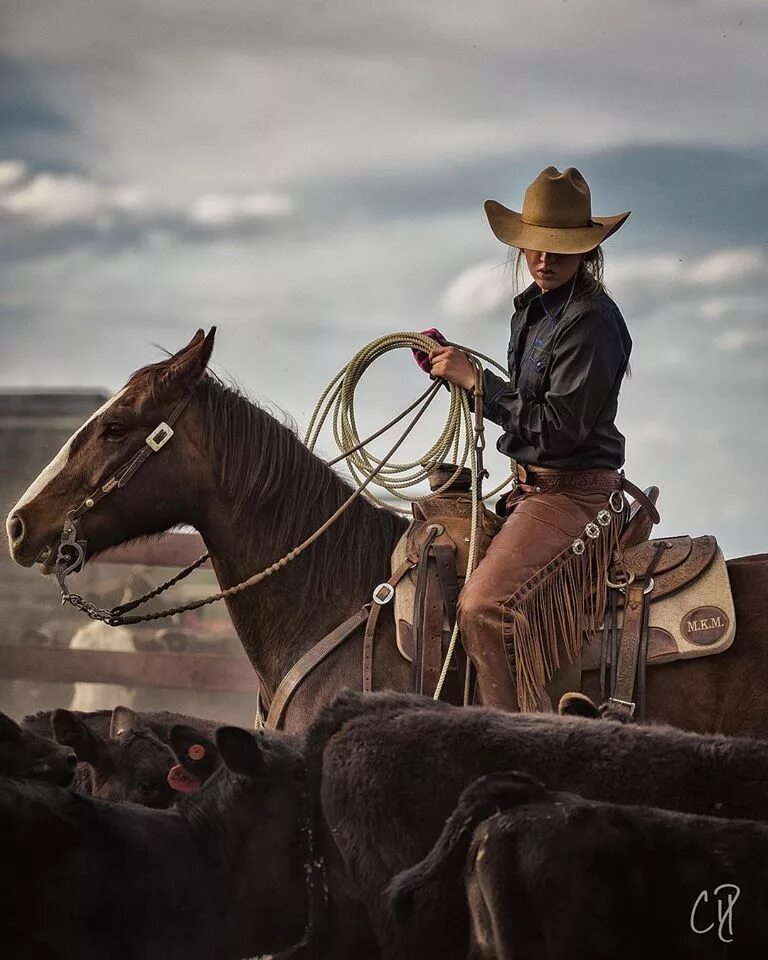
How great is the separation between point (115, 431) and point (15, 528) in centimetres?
48

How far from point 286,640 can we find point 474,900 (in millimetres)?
2137

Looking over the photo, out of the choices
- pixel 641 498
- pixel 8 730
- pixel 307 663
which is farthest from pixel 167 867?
pixel 641 498

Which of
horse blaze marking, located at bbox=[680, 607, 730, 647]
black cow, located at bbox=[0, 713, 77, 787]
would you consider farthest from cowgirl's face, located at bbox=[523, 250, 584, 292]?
black cow, located at bbox=[0, 713, 77, 787]

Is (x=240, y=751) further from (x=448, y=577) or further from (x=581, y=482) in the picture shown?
(x=581, y=482)

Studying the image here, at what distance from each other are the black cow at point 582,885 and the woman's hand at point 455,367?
2271 millimetres

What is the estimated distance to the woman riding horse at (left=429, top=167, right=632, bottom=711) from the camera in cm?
423

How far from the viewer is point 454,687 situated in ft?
14.4

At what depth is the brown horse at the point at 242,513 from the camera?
4.55 metres

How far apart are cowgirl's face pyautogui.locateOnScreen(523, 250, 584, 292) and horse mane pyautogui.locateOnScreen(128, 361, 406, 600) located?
1018 millimetres

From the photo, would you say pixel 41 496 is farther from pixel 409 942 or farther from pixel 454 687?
pixel 409 942

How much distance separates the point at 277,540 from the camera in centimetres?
470

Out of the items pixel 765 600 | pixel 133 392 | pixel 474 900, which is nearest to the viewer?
pixel 474 900

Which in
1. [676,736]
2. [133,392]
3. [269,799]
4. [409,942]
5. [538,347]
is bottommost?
[409,942]

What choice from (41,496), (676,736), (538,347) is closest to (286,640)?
(41,496)
